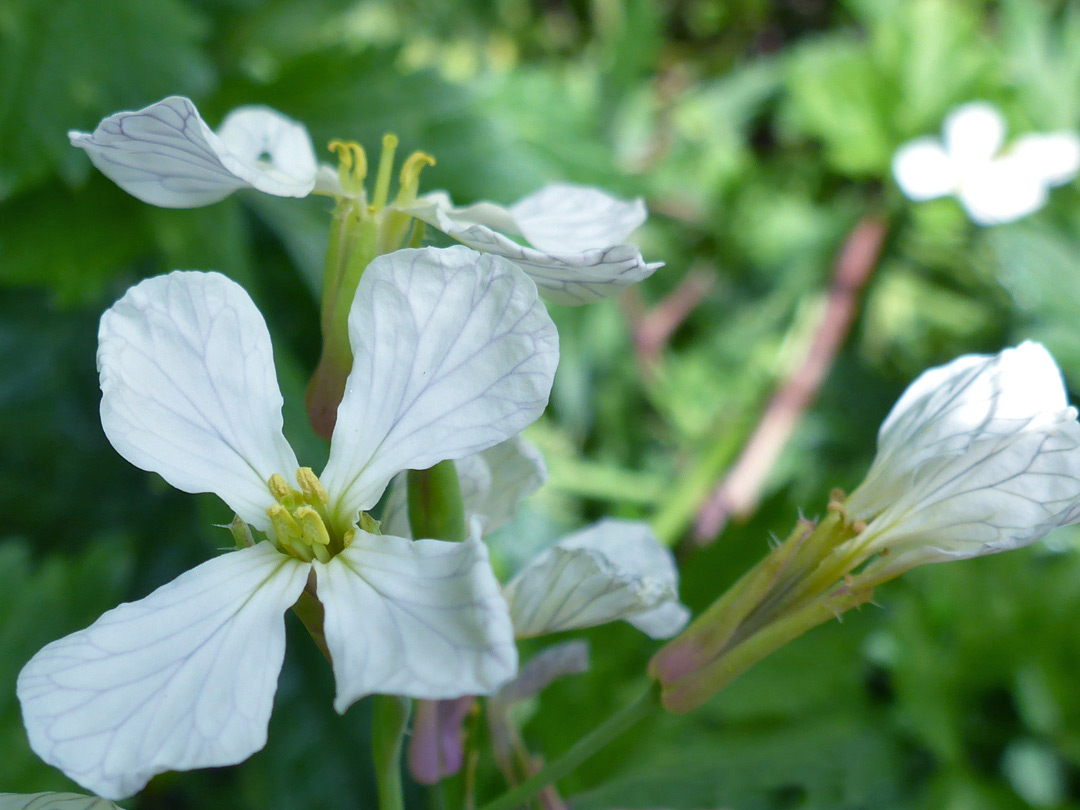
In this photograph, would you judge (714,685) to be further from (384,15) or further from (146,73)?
(384,15)

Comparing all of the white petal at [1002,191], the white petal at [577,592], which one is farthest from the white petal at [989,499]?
the white petal at [1002,191]

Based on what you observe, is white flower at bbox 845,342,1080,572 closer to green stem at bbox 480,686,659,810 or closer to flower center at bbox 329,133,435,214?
green stem at bbox 480,686,659,810

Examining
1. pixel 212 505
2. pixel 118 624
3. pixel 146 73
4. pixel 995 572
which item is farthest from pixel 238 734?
pixel 995 572

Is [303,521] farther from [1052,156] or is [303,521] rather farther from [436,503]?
[1052,156]

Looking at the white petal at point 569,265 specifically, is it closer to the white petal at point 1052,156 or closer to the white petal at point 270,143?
the white petal at point 270,143

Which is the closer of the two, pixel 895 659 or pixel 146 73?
pixel 146 73

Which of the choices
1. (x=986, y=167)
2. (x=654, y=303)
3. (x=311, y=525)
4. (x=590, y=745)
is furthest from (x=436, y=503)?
(x=986, y=167)

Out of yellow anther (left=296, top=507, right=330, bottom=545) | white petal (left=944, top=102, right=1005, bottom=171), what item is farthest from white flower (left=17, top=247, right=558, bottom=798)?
white petal (left=944, top=102, right=1005, bottom=171)
